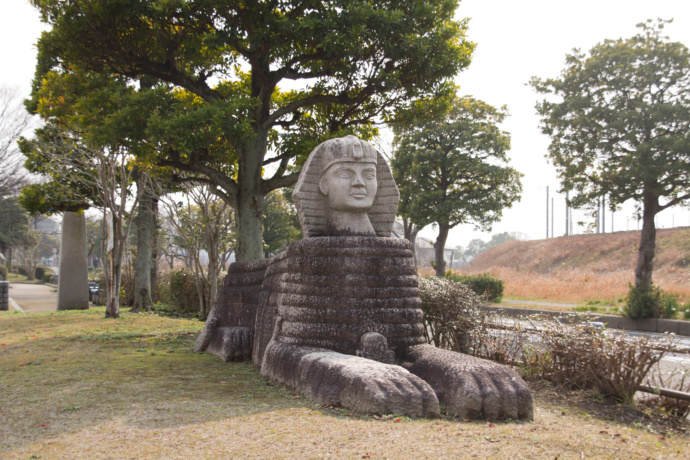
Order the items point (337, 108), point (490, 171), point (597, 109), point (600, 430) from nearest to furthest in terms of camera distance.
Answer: point (600, 430)
point (337, 108)
point (597, 109)
point (490, 171)

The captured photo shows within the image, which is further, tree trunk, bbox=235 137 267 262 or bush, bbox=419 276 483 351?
tree trunk, bbox=235 137 267 262

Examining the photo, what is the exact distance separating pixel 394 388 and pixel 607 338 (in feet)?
7.88

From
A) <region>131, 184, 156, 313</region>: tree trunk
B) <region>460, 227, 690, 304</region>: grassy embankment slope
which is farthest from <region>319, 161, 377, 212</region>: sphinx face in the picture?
<region>460, 227, 690, 304</region>: grassy embankment slope

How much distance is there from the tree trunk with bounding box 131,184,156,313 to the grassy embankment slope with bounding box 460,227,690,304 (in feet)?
Answer: 44.4

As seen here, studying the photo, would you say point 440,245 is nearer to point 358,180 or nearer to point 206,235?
point 206,235

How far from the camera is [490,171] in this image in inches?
766

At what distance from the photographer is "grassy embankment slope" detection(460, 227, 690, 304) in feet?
63.2

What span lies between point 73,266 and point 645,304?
15156 mm

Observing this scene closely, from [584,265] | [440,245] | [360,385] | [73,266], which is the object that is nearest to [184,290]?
[73,266]

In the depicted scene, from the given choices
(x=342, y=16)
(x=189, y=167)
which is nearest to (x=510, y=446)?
(x=342, y=16)

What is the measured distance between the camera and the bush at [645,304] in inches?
491

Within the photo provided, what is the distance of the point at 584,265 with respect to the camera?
33312mm

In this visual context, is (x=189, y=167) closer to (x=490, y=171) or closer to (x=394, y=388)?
(x=394, y=388)

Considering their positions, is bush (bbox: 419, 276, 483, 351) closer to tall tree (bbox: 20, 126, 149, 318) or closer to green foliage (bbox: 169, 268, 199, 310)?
tall tree (bbox: 20, 126, 149, 318)
